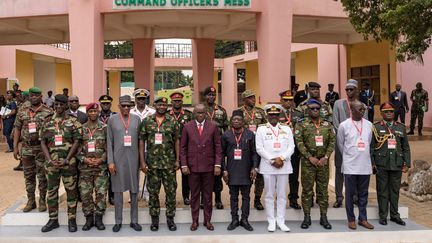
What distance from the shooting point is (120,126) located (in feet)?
18.6

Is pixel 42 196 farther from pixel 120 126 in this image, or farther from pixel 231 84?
pixel 231 84

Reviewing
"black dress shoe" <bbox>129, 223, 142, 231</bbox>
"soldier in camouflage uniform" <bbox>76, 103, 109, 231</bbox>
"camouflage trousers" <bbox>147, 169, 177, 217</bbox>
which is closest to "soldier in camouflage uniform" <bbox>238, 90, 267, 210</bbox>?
"camouflage trousers" <bbox>147, 169, 177, 217</bbox>

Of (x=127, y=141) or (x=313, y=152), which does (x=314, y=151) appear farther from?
(x=127, y=141)

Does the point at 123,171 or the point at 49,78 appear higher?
the point at 49,78

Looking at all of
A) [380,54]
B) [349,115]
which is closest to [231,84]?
[380,54]

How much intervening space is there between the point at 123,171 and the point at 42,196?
143 cm

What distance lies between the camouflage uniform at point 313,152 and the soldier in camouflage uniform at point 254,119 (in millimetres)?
743

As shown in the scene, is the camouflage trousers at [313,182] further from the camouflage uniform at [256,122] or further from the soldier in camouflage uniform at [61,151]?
the soldier in camouflage uniform at [61,151]

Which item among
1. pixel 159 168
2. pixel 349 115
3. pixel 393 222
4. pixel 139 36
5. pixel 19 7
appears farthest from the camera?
pixel 139 36

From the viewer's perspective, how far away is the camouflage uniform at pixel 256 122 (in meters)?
6.33

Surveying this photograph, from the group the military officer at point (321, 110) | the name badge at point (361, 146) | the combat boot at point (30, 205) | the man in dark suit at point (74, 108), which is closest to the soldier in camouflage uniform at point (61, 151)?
the combat boot at point (30, 205)

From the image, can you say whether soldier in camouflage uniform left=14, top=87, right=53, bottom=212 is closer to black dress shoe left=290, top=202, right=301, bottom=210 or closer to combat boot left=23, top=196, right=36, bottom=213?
combat boot left=23, top=196, right=36, bottom=213

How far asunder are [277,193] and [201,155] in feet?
3.60

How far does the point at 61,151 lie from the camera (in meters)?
5.60
